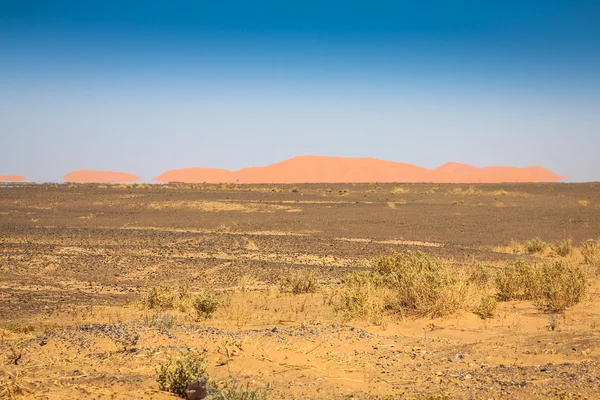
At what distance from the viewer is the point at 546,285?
40.4ft

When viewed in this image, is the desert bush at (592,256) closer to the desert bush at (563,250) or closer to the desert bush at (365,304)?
the desert bush at (563,250)

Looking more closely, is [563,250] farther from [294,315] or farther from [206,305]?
[206,305]

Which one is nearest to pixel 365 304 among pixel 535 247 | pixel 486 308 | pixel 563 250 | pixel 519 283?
pixel 486 308

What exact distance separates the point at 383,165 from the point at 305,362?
190944 mm

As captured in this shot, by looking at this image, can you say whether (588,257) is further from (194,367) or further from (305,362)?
(194,367)

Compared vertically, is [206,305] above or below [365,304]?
below

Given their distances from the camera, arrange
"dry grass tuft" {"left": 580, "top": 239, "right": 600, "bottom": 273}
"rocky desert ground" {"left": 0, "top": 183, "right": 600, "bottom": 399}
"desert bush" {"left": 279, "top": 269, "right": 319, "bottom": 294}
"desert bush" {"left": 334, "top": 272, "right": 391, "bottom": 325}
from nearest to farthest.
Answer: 1. "rocky desert ground" {"left": 0, "top": 183, "right": 600, "bottom": 399}
2. "desert bush" {"left": 334, "top": 272, "right": 391, "bottom": 325}
3. "desert bush" {"left": 279, "top": 269, "right": 319, "bottom": 294}
4. "dry grass tuft" {"left": 580, "top": 239, "right": 600, "bottom": 273}

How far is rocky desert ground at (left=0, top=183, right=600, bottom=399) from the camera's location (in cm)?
648

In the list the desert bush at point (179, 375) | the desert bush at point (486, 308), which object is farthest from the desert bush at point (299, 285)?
the desert bush at point (179, 375)

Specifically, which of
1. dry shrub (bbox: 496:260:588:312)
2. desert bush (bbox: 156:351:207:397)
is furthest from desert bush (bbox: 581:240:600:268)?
desert bush (bbox: 156:351:207:397)

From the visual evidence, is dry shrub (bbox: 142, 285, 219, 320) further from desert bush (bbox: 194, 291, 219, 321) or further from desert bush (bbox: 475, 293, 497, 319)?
desert bush (bbox: 475, 293, 497, 319)

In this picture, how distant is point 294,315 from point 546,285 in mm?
5622

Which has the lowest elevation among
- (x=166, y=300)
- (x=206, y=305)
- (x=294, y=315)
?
(x=294, y=315)

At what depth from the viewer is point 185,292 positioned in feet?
44.2
